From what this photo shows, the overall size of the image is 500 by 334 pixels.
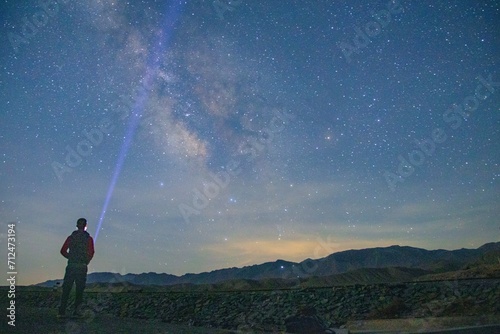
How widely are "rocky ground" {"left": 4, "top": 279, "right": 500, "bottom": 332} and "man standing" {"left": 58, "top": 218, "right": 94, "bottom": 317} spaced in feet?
5.91

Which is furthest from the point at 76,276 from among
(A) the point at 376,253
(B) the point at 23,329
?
(A) the point at 376,253

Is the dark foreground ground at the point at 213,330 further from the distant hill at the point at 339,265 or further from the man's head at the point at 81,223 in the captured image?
the distant hill at the point at 339,265

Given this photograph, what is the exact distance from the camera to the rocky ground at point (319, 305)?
933 cm

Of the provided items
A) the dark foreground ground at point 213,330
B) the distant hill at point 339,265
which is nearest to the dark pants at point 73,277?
the dark foreground ground at point 213,330

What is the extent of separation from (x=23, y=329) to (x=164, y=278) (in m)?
166

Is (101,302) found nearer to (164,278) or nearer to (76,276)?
(76,276)

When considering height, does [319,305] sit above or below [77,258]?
below

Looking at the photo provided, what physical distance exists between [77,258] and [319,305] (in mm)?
7559

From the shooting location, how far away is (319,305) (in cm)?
1130

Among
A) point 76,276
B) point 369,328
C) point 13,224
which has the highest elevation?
point 13,224

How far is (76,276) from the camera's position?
7117mm

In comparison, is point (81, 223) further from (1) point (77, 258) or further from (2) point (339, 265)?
(2) point (339, 265)

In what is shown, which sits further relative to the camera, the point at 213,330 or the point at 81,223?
the point at 81,223

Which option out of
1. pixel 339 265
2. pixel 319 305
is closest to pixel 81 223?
pixel 319 305
